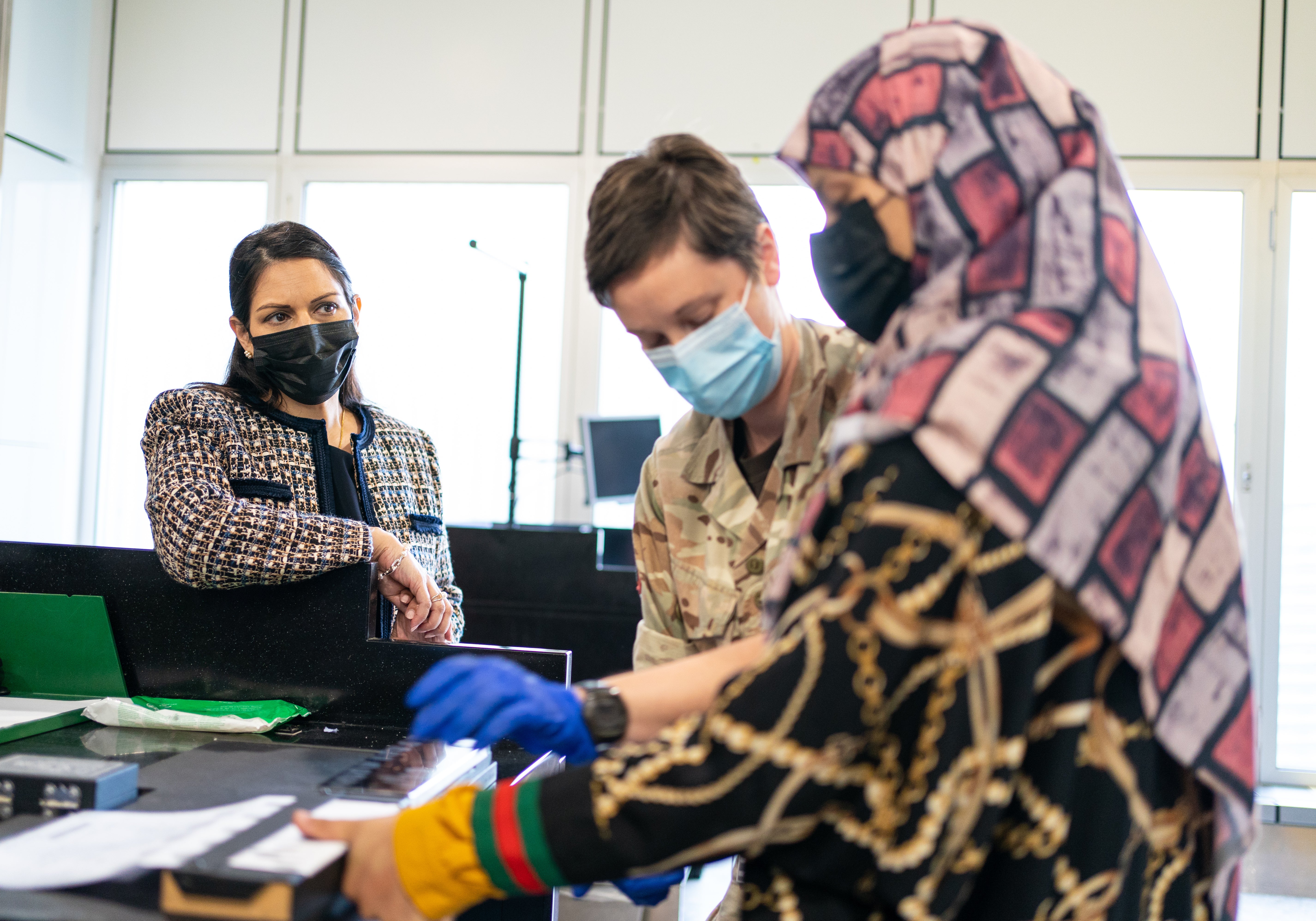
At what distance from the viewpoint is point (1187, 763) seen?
654mm

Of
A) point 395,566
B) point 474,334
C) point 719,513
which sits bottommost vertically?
point 395,566

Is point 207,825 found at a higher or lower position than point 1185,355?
lower

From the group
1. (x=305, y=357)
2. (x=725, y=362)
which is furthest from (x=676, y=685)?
(x=305, y=357)

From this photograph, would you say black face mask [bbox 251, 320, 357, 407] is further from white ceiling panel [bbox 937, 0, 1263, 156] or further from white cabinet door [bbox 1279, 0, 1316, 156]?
white cabinet door [bbox 1279, 0, 1316, 156]

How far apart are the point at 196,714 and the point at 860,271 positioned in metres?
0.95

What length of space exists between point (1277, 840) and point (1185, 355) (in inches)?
126

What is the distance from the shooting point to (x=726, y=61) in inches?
151

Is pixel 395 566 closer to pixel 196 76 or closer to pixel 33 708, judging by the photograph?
pixel 33 708

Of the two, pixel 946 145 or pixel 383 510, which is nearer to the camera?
pixel 946 145

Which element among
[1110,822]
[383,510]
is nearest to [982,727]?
[1110,822]

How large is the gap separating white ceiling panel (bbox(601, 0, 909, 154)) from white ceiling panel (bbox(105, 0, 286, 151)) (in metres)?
1.40

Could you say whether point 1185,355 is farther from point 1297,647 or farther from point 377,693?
point 1297,647

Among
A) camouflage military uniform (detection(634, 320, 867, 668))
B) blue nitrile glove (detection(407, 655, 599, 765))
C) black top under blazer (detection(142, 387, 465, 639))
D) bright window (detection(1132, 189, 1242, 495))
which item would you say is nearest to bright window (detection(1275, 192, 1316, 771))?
bright window (detection(1132, 189, 1242, 495))

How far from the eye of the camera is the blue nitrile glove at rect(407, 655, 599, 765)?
29.4 inches
